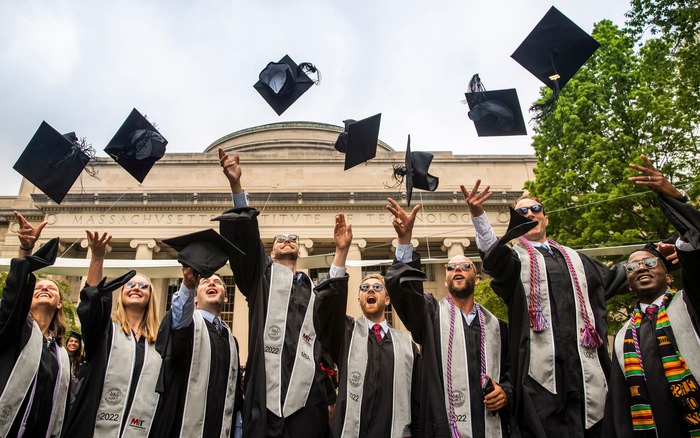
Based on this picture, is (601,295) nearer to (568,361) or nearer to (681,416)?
(568,361)

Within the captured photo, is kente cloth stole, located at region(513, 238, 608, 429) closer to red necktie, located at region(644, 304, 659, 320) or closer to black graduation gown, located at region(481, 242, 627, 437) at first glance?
black graduation gown, located at region(481, 242, 627, 437)

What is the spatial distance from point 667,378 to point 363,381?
2.28 m

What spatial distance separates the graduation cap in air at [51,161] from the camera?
5887 mm

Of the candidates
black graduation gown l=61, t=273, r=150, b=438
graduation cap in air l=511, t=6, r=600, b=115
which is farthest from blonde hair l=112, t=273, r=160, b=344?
graduation cap in air l=511, t=6, r=600, b=115

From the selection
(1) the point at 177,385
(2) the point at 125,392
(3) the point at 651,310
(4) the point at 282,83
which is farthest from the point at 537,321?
(4) the point at 282,83

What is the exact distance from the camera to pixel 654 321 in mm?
3861

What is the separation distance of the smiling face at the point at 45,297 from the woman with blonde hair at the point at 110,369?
0.66m

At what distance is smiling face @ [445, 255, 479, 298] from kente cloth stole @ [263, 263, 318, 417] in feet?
4.18

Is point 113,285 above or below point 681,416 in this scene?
above

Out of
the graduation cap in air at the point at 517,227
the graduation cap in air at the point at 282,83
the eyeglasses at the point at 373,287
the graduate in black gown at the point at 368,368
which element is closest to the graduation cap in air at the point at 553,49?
the graduation cap in air at the point at 517,227

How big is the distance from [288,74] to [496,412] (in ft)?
15.6

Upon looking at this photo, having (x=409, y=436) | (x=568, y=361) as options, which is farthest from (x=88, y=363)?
(x=568, y=361)

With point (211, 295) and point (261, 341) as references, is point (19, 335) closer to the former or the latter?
point (211, 295)

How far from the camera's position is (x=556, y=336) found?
4.03 m
